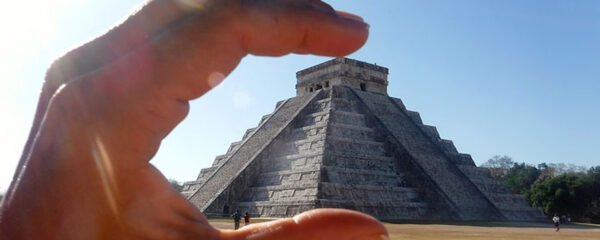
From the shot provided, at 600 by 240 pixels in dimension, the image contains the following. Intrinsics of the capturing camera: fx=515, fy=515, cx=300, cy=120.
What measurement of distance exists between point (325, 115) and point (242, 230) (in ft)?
77.4

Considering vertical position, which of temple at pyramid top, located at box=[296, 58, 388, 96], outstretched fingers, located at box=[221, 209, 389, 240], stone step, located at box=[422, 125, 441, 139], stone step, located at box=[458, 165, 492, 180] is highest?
temple at pyramid top, located at box=[296, 58, 388, 96]

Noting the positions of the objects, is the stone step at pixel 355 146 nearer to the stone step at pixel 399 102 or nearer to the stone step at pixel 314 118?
the stone step at pixel 314 118

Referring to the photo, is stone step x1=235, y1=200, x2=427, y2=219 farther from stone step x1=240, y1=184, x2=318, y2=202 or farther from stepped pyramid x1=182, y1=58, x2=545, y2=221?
stone step x1=240, y1=184, x2=318, y2=202

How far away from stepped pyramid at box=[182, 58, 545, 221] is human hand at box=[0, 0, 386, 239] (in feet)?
59.3

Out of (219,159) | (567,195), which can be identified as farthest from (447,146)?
(567,195)

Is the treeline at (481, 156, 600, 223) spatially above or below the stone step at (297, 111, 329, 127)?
below

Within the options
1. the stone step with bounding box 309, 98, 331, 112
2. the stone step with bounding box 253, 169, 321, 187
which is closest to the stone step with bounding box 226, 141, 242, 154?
the stone step with bounding box 309, 98, 331, 112

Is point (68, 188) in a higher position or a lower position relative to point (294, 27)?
lower

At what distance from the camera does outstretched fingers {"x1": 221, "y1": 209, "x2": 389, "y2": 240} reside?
1.02 metres

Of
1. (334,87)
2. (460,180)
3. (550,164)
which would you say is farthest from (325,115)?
(550,164)

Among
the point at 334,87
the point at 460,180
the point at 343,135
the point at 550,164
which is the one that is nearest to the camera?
the point at 343,135

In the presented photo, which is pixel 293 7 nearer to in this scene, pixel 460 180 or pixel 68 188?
pixel 68 188

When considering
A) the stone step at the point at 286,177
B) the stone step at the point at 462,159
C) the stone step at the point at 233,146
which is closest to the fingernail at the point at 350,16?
the stone step at the point at 286,177

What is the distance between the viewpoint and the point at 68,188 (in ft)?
3.21
